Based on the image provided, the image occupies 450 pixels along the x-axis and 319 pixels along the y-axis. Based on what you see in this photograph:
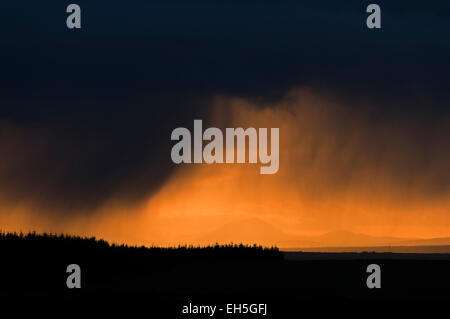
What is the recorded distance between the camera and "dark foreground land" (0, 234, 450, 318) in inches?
1578

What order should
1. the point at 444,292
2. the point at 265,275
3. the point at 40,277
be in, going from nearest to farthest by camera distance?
the point at 444,292
the point at 265,275
the point at 40,277

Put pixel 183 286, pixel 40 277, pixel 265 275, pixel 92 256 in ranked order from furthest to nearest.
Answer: pixel 92 256
pixel 40 277
pixel 265 275
pixel 183 286

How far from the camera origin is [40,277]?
60312 mm

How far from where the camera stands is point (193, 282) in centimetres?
5225

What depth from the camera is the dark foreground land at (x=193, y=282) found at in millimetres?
40094

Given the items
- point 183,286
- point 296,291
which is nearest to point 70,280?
point 183,286
